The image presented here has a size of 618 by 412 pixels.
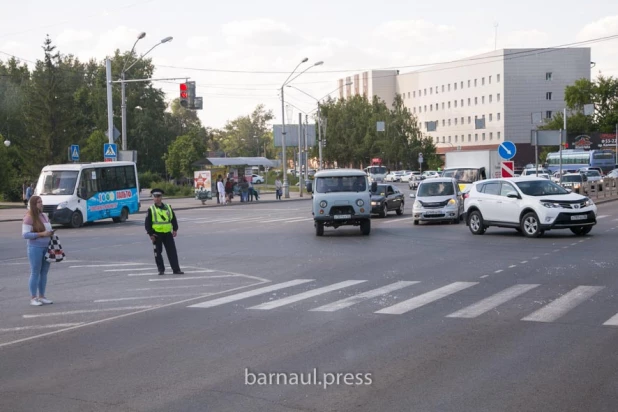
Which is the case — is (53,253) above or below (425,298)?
above

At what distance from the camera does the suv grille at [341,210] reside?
2669 centimetres

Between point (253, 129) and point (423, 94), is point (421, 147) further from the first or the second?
point (253, 129)

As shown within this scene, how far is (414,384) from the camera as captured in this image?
7586 millimetres

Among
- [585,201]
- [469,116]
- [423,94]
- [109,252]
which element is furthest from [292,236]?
[423,94]

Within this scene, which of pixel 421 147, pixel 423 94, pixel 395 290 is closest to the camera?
pixel 395 290

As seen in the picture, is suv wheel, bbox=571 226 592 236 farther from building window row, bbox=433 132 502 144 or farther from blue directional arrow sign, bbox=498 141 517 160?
building window row, bbox=433 132 502 144

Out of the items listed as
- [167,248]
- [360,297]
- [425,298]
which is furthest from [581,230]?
[360,297]

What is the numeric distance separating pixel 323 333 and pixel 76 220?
89.0 feet

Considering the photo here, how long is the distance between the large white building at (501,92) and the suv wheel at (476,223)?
88656 millimetres

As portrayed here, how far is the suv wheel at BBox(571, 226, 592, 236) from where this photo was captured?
24.1 meters

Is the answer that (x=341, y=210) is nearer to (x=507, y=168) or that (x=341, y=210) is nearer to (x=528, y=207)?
(x=528, y=207)

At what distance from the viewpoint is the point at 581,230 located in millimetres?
24484

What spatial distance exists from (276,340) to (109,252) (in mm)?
14106

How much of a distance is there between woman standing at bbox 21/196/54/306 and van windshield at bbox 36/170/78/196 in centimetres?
2267
